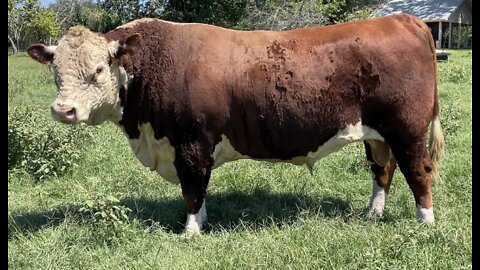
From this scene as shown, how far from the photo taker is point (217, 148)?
430 centimetres

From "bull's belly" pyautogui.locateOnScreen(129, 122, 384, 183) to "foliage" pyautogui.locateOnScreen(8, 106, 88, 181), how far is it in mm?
1718

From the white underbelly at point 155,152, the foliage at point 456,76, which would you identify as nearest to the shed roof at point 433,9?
the foliage at point 456,76

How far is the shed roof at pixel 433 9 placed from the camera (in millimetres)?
34531

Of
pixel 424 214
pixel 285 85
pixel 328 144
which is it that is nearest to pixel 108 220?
pixel 285 85

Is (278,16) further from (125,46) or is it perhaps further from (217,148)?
(125,46)

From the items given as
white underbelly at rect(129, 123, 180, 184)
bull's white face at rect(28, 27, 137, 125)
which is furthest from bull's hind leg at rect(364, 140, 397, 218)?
bull's white face at rect(28, 27, 137, 125)

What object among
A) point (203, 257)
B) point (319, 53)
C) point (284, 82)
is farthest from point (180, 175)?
point (319, 53)

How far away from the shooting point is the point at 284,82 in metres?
4.14

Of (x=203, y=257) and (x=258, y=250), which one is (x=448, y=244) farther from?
(x=203, y=257)

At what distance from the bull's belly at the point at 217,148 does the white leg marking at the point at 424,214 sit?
2.17 feet

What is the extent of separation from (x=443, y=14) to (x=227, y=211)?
110 ft

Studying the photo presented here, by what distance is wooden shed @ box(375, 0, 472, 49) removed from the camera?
113 ft

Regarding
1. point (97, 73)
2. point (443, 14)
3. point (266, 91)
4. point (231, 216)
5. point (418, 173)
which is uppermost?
point (97, 73)

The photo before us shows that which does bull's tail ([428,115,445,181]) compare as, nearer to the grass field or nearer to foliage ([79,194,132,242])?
the grass field
